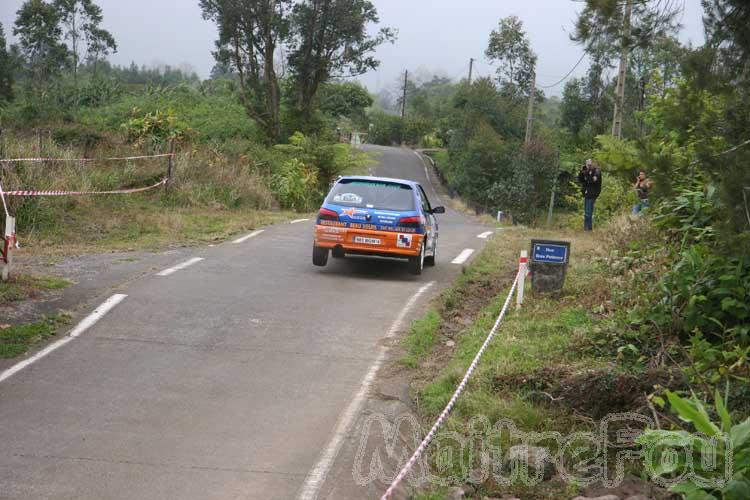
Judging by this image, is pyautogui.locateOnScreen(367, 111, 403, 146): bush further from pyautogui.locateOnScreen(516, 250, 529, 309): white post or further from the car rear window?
pyautogui.locateOnScreen(516, 250, 529, 309): white post

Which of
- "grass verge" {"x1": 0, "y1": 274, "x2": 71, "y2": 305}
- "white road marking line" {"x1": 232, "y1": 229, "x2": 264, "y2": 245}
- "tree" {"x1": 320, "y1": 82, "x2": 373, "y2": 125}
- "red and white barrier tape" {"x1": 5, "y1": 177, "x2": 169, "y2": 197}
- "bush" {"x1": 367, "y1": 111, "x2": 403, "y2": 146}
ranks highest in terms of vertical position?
"tree" {"x1": 320, "y1": 82, "x2": 373, "y2": 125}

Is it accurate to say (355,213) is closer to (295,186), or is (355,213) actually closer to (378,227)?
(378,227)

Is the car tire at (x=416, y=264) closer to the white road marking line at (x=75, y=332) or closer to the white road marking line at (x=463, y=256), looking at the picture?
the white road marking line at (x=463, y=256)

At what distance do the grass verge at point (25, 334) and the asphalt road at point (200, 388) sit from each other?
1.34 ft

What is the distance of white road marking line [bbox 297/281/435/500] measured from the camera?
6.52 m

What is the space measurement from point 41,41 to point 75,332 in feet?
176

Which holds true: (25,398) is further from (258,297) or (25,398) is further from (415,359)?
(258,297)

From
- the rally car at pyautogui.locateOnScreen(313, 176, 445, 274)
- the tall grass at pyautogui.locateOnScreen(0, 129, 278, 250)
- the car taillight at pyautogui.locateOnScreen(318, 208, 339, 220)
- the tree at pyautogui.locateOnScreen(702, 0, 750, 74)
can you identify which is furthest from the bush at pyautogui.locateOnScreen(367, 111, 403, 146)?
the tree at pyautogui.locateOnScreen(702, 0, 750, 74)

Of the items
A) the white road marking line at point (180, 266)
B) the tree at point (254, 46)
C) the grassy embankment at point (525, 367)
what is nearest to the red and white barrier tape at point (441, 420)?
the grassy embankment at point (525, 367)

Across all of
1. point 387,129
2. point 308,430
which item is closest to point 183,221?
point 308,430

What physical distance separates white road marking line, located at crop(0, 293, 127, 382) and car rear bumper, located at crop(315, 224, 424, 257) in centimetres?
374

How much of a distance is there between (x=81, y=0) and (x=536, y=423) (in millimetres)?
60703

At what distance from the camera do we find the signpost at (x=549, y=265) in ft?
40.8

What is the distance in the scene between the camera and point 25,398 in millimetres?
8125
